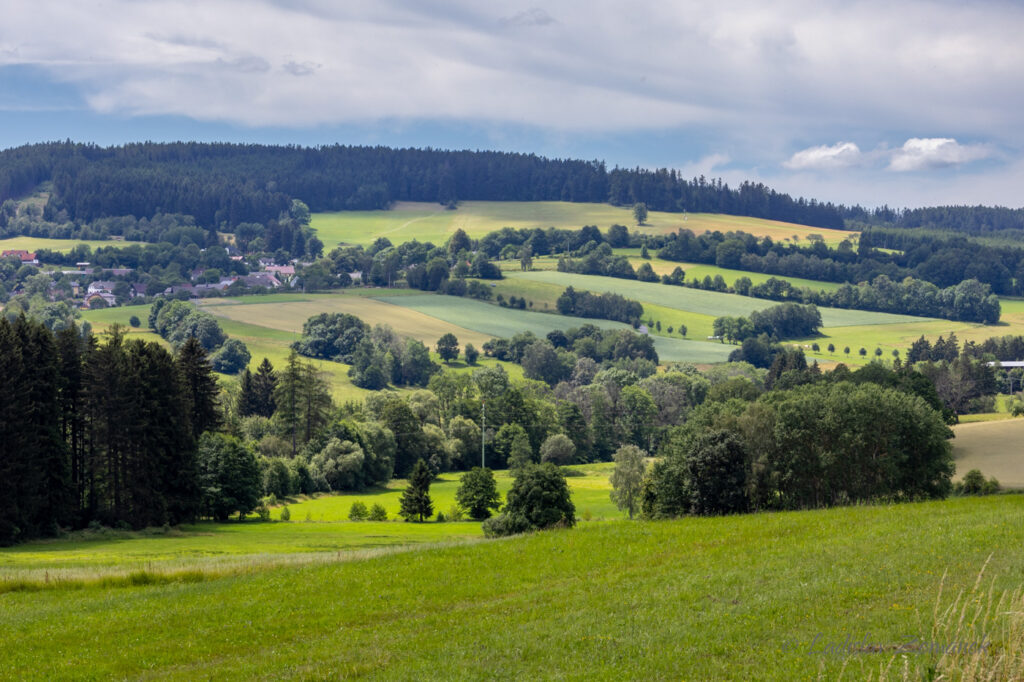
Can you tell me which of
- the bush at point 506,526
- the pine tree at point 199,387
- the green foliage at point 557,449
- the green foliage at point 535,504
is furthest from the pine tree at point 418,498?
the green foliage at point 557,449

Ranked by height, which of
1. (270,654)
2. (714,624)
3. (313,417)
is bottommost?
(313,417)

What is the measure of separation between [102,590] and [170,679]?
12424 mm

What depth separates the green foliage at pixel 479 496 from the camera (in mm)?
84938

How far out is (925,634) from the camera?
64.3ft

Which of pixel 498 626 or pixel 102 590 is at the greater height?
pixel 498 626

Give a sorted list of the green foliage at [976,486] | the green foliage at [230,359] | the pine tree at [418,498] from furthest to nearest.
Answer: the green foliage at [230,359] → the pine tree at [418,498] → the green foliage at [976,486]

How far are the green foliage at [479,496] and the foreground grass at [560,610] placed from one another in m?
49.5

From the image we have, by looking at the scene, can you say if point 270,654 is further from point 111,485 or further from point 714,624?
point 111,485

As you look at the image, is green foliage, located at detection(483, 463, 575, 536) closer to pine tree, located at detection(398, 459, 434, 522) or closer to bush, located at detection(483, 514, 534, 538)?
bush, located at detection(483, 514, 534, 538)

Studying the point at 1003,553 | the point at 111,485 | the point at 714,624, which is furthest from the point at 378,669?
the point at 111,485

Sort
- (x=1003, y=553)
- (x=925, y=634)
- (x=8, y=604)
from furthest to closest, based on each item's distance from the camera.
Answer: (x=8, y=604), (x=1003, y=553), (x=925, y=634)

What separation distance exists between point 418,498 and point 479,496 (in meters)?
5.60

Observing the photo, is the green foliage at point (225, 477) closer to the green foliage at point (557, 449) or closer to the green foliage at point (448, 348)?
the green foliage at point (557, 449)

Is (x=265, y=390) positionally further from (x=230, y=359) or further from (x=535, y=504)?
(x=535, y=504)
